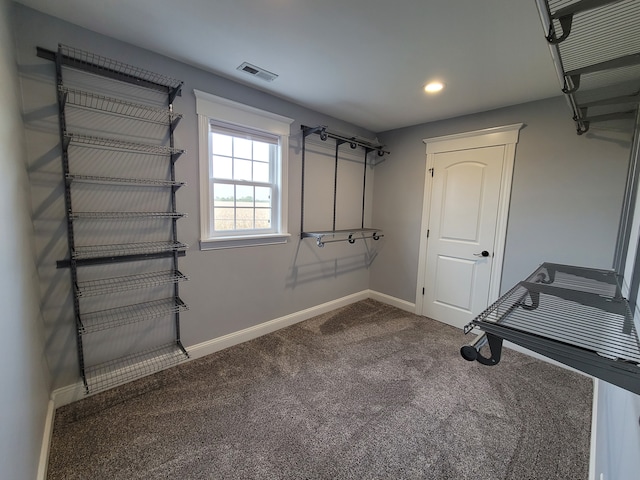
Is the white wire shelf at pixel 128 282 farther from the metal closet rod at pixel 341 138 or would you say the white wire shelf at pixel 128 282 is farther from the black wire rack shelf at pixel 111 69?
the metal closet rod at pixel 341 138

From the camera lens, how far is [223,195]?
101 inches

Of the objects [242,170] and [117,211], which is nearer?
[117,211]

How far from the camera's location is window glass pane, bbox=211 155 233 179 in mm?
2479

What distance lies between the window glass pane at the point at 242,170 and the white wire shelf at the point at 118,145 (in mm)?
548

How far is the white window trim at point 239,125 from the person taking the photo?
2.31 m

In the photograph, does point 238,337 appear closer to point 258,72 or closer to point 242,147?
point 242,147

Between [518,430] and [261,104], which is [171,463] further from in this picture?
[261,104]

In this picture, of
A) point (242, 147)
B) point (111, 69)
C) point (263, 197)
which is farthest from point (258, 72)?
point (263, 197)

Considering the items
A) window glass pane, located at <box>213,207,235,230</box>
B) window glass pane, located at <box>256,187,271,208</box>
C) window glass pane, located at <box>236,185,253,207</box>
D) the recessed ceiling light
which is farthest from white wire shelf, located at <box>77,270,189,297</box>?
the recessed ceiling light

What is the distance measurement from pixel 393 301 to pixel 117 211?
3.34 metres

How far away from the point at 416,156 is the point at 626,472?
Answer: 3.22m

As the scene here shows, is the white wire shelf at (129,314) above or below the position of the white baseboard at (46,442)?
above

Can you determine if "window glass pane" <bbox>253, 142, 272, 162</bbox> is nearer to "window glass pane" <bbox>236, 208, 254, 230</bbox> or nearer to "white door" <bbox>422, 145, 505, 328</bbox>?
"window glass pane" <bbox>236, 208, 254, 230</bbox>

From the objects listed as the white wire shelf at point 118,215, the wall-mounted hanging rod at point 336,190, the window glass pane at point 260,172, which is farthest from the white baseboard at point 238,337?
the window glass pane at point 260,172
